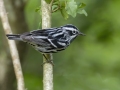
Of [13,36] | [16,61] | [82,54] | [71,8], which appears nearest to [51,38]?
[13,36]

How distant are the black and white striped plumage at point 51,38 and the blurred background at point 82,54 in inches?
51.2

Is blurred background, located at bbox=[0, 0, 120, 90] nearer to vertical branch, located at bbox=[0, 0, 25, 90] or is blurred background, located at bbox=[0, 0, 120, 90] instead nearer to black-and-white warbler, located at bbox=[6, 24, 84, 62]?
black-and-white warbler, located at bbox=[6, 24, 84, 62]

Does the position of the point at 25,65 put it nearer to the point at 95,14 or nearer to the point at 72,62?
the point at 72,62

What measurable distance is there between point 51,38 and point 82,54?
2.22 meters

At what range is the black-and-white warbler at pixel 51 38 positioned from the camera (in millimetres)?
4453

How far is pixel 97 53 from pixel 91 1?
1037mm

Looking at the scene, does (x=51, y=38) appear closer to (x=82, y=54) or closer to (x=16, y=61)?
(x=16, y=61)

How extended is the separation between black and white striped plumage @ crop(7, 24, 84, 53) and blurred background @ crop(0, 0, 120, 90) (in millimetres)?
1299

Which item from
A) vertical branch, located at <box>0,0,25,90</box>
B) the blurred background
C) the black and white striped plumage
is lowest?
vertical branch, located at <box>0,0,25,90</box>

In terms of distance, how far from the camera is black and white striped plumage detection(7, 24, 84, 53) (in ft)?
14.6

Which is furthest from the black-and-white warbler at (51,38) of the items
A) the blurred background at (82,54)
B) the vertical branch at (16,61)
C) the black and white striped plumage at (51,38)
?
the blurred background at (82,54)

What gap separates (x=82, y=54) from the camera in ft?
22.2

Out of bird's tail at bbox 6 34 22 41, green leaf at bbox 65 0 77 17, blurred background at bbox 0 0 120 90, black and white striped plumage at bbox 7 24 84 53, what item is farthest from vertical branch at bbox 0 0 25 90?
blurred background at bbox 0 0 120 90

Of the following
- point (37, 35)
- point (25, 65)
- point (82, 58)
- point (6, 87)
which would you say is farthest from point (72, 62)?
point (37, 35)
